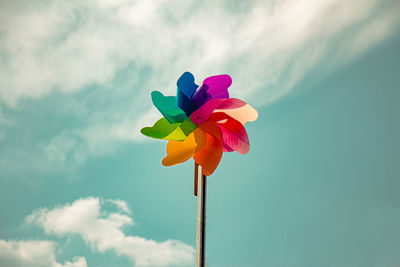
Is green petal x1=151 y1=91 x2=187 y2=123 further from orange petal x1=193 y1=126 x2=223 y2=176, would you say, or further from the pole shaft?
the pole shaft

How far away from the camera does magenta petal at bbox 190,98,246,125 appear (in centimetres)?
505

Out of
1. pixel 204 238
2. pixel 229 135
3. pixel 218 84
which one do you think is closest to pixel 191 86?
pixel 218 84

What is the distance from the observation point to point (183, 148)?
5316mm

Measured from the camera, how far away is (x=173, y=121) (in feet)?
17.2

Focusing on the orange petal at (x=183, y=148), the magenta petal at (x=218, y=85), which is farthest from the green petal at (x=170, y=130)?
the magenta petal at (x=218, y=85)

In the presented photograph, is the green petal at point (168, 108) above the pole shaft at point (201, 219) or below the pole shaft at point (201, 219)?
above

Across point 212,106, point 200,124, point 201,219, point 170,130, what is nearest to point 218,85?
point 212,106

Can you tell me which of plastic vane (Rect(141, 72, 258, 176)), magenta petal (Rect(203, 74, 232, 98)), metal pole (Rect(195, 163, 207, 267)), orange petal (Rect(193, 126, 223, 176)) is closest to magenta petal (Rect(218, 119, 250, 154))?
plastic vane (Rect(141, 72, 258, 176))

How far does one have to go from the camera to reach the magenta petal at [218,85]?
5.42m

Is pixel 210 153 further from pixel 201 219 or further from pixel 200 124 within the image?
pixel 201 219

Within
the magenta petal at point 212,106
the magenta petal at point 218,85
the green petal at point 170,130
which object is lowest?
the green petal at point 170,130

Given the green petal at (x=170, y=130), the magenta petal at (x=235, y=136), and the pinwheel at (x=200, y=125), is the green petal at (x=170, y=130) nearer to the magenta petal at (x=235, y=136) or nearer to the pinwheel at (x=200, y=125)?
the pinwheel at (x=200, y=125)

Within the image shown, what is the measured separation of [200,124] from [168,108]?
1.58ft

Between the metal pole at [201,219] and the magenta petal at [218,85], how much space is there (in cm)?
106
